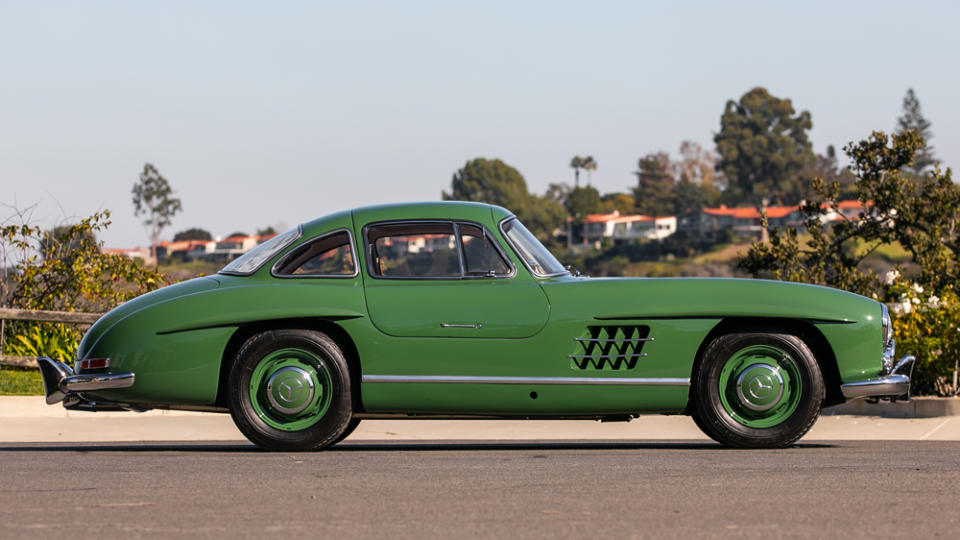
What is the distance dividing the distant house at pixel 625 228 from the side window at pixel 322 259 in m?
181

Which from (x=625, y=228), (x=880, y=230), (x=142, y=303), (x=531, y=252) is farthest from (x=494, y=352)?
(x=625, y=228)

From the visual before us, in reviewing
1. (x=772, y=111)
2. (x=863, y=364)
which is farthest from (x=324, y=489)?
(x=772, y=111)

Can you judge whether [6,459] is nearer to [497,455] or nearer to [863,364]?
[497,455]

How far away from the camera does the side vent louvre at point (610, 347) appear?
26.7 feet

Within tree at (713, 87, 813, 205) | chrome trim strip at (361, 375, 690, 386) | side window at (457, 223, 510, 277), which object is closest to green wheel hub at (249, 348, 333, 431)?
chrome trim strip at (361, 375, 690, 386)

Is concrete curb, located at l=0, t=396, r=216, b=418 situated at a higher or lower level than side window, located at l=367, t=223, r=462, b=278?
lower

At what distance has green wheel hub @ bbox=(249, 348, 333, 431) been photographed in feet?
26.7

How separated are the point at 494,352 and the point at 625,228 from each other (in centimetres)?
18510

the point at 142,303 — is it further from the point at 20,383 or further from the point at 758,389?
the point at 20,383

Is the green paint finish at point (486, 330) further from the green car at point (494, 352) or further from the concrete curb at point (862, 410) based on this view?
the concrete curb at point (862, 410)

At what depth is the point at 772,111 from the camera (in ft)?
572

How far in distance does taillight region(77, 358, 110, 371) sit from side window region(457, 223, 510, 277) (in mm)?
2348

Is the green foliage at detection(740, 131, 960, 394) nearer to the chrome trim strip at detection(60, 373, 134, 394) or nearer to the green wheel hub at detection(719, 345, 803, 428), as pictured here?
the green wheel hub at detection(719, 345, 803, 428)

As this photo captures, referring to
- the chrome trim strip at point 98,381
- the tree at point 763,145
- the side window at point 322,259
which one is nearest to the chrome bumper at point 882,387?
the side window at point 322,259
